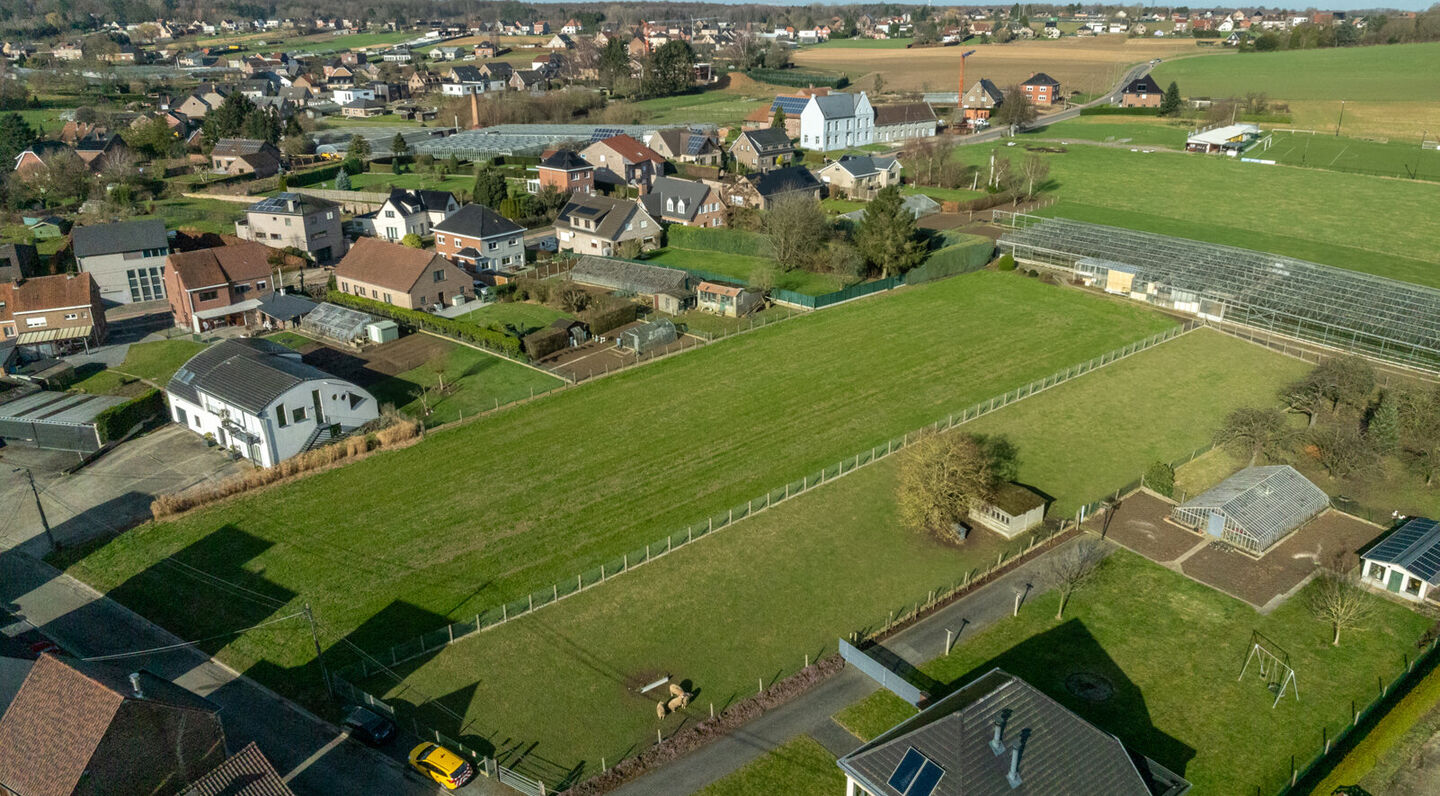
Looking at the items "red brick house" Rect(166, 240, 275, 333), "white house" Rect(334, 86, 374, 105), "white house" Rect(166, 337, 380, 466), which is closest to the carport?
"white house" Rect(166, 337, 380, 466)

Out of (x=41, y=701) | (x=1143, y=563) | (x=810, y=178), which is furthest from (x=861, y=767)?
(x=810, y=178)

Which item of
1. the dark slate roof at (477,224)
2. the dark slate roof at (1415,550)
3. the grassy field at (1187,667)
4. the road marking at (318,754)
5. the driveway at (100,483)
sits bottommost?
the grassy field at (1187,667)

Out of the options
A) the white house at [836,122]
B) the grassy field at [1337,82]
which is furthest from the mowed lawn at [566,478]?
the grassy field at [1337,82]

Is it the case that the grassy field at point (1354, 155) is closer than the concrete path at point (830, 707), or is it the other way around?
the concrete path at point (830, 707)

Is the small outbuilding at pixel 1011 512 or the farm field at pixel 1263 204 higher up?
the farm field at pixel 1263 204

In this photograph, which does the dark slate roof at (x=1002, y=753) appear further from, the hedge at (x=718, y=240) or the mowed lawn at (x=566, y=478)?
the hedge at (x=718, y=240)

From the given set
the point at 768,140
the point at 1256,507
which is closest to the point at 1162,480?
the point at 1256,507
